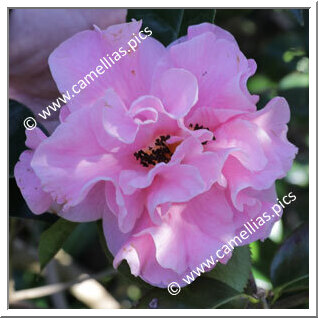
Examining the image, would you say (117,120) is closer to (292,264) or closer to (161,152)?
(161,152)

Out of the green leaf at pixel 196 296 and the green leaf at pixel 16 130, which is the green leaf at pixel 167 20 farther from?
the green leaf at pixel 196 296

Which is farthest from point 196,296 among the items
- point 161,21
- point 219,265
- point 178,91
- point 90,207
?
point 161,21

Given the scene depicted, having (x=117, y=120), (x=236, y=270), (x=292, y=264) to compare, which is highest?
(x=117, y=120)

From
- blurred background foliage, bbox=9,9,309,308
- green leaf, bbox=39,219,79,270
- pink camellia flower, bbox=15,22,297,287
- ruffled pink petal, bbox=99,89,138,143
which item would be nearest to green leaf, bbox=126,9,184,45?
blurred background foliage, bbox=9,9,309,308

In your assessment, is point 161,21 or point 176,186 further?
point 161,21

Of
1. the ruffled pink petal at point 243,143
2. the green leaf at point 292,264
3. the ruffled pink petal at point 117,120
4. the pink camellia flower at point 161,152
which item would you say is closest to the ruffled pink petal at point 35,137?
the pink camellia flower at point 161,152

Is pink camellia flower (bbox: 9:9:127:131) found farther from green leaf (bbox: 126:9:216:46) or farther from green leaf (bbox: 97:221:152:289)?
green leaf (bbox: 97:221:152:289)

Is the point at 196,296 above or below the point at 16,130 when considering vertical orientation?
below
